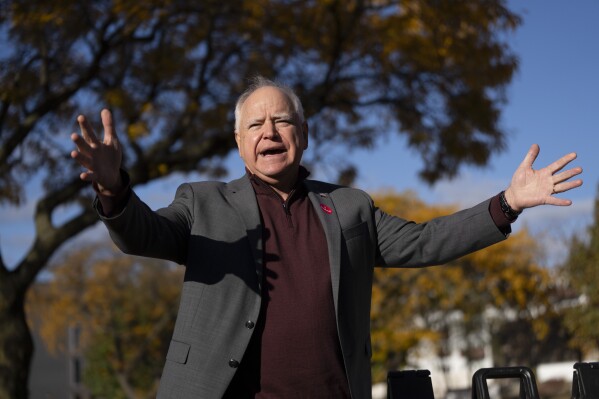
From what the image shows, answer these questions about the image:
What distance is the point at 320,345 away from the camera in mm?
2682

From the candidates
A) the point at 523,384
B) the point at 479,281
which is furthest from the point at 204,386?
the point at 479,281

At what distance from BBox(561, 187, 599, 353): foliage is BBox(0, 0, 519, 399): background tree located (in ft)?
59.9

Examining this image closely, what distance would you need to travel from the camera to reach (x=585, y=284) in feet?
96.1

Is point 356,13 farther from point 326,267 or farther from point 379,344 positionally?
point 379,344

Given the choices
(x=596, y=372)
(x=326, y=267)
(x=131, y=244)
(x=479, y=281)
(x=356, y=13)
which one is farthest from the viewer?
(x=479, y=281)

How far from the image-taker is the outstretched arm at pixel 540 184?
2.83 m

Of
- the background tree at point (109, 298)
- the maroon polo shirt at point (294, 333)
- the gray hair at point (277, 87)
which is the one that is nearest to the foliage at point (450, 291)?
the background tree at point (109, 298)

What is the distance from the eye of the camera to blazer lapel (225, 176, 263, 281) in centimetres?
277

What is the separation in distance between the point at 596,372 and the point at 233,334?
1.27 metres

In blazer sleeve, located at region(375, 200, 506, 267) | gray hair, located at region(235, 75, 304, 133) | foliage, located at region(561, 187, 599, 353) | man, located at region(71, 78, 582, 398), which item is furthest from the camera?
foliage, located at region(561, 187, 599, 353)

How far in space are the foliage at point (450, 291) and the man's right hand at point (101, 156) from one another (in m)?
26.7

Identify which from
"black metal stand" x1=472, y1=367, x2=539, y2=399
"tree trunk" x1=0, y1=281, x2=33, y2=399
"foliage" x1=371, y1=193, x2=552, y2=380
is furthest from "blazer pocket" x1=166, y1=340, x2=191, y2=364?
"foliage" x1=371, y1=193, x2=552, y2=380

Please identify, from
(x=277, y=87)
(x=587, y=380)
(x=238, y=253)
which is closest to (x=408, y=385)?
(x=587, y=380)

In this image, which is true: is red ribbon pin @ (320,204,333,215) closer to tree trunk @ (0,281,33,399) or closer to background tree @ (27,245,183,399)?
tree trunk @ (0,281,33,399)
